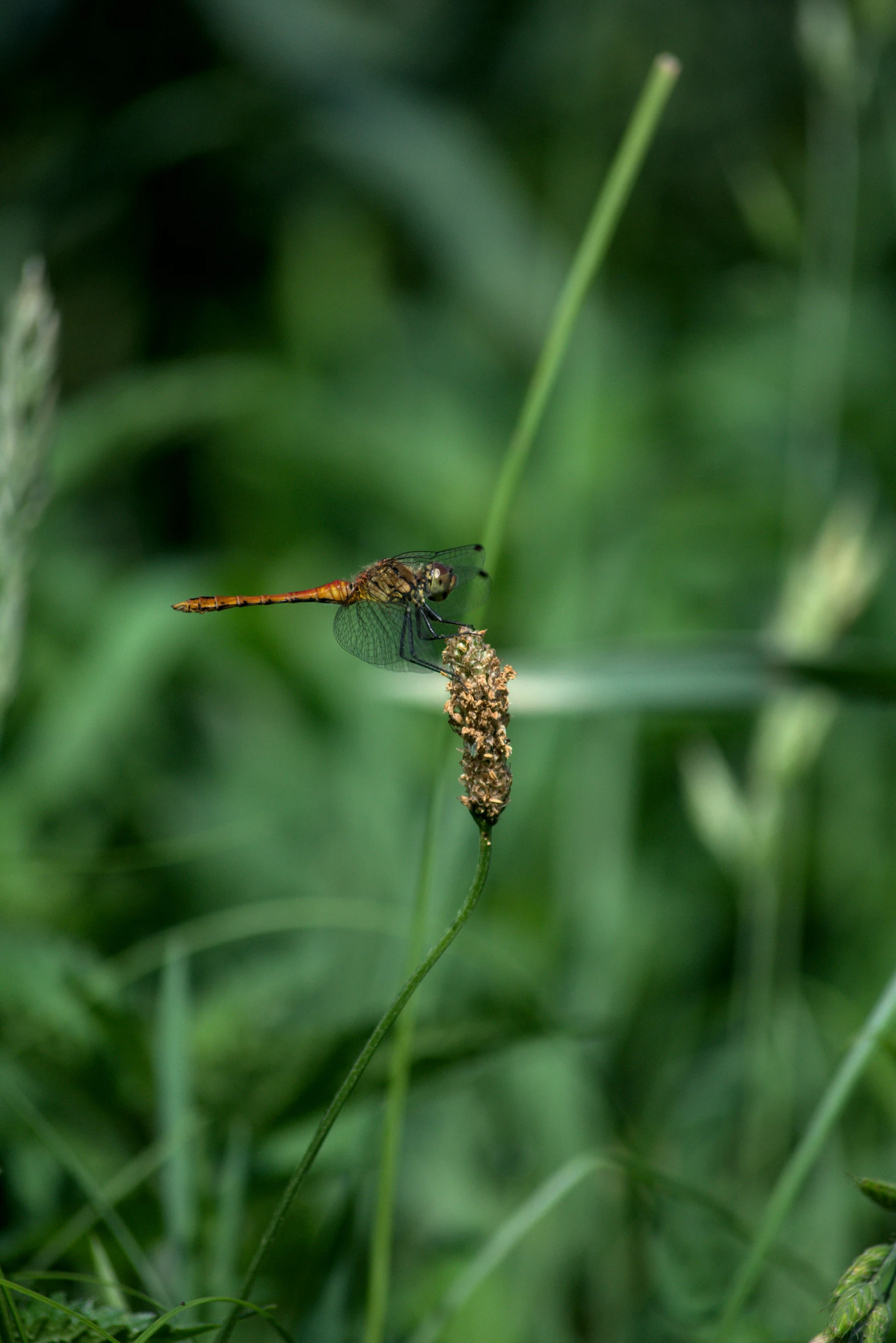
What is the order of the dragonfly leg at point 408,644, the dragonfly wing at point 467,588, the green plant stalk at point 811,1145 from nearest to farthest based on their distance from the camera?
1. the green plant stalk at point 811,1145
2. the dragonfly leg at point 408,644
3. the dragonfly wing at point 467,588

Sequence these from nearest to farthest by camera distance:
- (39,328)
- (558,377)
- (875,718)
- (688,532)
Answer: (39,328) < (875,718) < (688,532) < (558,377)

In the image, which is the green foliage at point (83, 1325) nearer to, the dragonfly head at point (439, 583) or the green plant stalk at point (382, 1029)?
the green plant stalk at point (382, 1029)

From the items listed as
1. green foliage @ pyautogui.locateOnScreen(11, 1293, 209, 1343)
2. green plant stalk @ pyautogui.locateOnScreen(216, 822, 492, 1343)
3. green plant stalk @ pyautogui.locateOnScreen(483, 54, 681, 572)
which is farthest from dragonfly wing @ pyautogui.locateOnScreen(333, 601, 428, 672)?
green foliage @ pyautogui.locateOnScreen(11, 1293, 209, 1343)

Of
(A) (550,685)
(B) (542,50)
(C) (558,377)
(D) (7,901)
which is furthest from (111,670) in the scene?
(B) (542,50)

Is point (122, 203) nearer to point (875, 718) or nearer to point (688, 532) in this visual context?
point (688, 532)

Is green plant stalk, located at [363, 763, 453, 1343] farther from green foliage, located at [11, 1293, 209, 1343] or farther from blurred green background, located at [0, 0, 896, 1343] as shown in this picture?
green foliage, located at [11, 1293, 209, 1343]

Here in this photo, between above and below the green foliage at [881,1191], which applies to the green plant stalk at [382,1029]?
above

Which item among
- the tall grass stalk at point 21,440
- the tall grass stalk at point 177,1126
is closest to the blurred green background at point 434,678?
the tall grass stalk at point 177,1126
